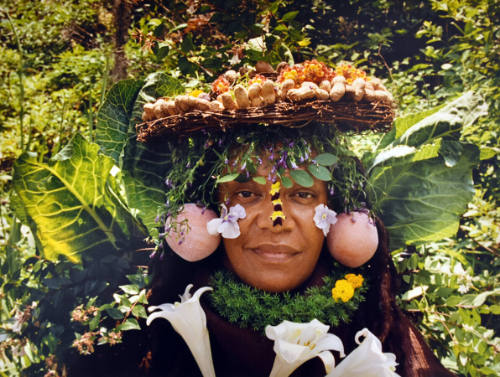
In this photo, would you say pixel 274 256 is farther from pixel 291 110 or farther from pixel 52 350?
pixel 52 350

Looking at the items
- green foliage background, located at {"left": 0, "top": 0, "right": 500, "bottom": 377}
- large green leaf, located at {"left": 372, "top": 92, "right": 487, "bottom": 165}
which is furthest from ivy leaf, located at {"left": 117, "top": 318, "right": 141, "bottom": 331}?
large green leaf, located at {"left": 372, "top": 92, "right": 487, "bottom": 165}

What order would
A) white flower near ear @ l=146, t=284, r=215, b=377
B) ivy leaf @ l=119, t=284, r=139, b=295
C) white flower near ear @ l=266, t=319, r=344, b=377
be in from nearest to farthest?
1. white flower near ear @ l=266, t=319, r=344, b=377
2. white flower near ear @ l=146, t=284, r=215, b=377
3. ivy leaf @ l=119, t=284, r=139, b=295

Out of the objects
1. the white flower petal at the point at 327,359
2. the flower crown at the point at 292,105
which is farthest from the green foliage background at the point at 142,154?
the white flower petal at the point at 327,359

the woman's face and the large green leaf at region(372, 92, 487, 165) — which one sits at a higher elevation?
the large green leaf at region(372, 92, 487, 165)

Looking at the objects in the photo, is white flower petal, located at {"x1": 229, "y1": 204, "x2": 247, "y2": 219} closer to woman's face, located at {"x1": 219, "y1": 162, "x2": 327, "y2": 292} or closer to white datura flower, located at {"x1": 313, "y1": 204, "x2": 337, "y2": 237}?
woman's face, located at {"x1": 219, "y1": 162, "x2": 327, "y2": 292}

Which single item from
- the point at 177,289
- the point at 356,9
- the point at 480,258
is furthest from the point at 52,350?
the point at 356,9

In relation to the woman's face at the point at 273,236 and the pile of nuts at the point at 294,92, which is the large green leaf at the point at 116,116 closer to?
the pile of nuts at the point at 294,92

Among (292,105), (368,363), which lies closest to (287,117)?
(292,105)

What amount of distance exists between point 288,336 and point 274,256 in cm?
22

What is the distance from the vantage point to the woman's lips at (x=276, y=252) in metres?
1.01

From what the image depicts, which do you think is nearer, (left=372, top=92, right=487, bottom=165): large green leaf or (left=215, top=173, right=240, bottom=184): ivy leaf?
(left=215, top=173, right=240, bottom=184): ivy leaf

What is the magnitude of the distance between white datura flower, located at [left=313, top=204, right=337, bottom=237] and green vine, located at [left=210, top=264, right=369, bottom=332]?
6.3 inches

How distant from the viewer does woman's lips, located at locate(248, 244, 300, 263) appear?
101 centimetres

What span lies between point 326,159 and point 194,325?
1.81 feet
